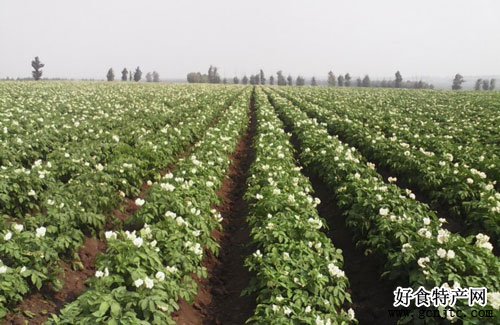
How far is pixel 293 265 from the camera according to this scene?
196 inches

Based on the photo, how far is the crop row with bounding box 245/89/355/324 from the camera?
13.8 ft

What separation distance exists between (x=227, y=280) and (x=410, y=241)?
2.92 metres

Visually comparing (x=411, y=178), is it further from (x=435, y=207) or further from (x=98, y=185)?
(x=98, y=185)

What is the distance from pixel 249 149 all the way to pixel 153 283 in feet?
36.1

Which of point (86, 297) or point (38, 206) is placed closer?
point (86, 297)

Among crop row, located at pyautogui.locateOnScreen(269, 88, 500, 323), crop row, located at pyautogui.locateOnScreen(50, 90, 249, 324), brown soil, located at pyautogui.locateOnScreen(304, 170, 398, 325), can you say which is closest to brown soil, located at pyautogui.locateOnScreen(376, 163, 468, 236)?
crop row, located at pyautogui.locateOnScreen(269, 88, 500, 323)

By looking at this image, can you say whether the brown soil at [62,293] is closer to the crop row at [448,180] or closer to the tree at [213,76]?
the crop row at [448,180]

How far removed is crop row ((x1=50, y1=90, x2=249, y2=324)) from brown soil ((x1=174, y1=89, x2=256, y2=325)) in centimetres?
34

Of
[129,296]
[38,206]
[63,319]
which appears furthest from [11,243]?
[38,206]

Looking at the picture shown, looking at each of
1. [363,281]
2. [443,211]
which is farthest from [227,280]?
[443,211]

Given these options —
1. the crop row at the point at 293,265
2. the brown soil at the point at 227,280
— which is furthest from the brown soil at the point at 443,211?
the brown soil at the point at 227,280

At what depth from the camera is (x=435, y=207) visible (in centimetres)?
843

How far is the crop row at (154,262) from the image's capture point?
3801 mm

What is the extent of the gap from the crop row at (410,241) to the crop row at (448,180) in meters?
0.85
